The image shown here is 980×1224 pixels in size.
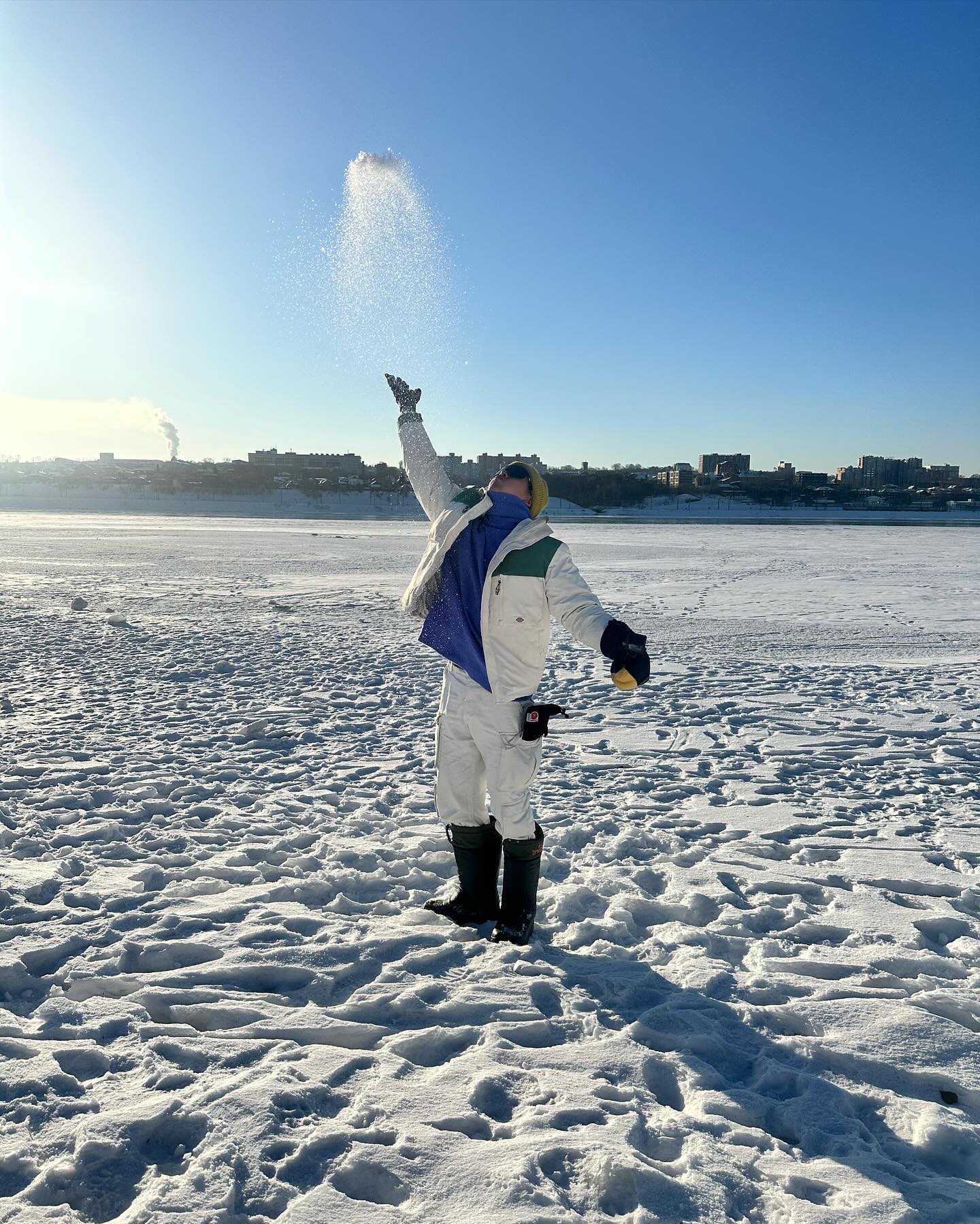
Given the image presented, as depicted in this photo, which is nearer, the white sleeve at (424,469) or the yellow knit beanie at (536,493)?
the yellow knit beanie at (536,493)

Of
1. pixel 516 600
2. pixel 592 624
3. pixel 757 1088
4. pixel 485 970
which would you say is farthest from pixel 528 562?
pixel 757 1088

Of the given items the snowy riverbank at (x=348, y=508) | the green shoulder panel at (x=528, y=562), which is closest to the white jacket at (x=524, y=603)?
the green shoulder panel at (x=528, y=562)

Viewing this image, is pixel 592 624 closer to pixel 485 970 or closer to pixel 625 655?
pixel 625 655

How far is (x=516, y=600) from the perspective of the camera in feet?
9.86

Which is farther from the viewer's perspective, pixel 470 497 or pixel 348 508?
pixel 348 508

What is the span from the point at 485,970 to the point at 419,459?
7.00 feet

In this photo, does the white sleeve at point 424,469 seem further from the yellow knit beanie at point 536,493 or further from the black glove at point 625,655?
the black glove at point 625,655

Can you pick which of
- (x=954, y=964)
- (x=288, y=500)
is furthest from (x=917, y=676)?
(x=288, y=500)

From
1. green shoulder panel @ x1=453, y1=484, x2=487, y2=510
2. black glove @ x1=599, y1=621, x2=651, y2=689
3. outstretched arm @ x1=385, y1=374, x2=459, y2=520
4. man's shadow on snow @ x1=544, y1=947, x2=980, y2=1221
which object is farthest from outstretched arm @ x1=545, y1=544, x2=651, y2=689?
man's shadow on snow @ x1=544, y1=947, x2=980, y2=1221

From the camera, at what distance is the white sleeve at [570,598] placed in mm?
2965

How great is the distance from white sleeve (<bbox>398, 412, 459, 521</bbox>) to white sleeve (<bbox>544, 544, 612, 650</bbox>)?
570mm

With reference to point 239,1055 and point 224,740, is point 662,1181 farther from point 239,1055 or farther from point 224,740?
point 224,740

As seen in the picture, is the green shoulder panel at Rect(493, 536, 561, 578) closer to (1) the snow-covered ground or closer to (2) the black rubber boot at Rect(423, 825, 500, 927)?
(2) the black rubber boot at Rect(423, 825, 500, 927)

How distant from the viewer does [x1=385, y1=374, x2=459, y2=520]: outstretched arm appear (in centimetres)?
342
